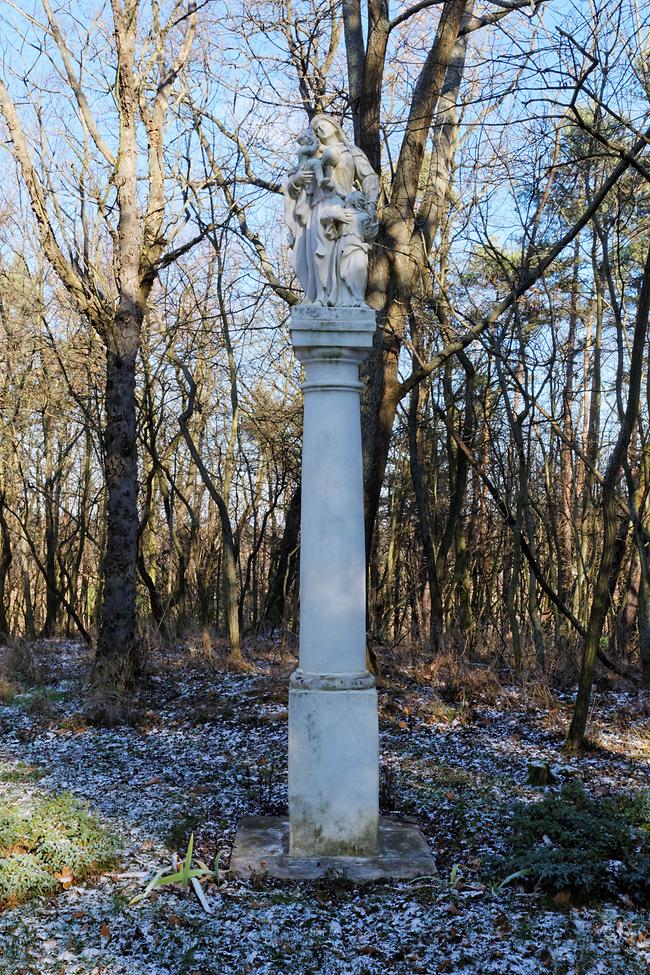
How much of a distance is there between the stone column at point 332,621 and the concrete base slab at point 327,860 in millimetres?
91

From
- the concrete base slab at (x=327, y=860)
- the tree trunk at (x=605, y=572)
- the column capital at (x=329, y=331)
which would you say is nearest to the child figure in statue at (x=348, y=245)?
the column capital at (x=329, y=331)

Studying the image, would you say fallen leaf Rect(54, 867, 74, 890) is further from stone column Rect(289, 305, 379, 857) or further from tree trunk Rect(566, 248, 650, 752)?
tree trunk Rect(566, 248, 650, 752)

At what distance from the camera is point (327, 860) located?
5.09 meters

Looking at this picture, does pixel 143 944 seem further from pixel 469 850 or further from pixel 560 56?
pixel 560 56

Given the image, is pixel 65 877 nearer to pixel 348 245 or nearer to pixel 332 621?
pixel 332 621

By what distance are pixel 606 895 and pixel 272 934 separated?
1697 mm

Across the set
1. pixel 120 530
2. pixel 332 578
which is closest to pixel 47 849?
pixel 332 578

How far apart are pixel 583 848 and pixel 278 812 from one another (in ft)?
6.90

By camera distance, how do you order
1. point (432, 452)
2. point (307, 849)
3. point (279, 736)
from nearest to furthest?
point (307, 849)
point (279, 736)
point (432, 452)

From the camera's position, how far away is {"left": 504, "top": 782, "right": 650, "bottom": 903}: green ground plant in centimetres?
455

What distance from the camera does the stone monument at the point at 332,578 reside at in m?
5.13

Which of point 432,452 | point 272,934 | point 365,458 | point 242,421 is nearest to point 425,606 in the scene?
point 432,452

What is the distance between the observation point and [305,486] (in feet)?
17.6

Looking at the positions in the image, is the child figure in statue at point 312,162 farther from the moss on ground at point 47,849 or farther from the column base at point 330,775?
the moss on ground at point 47,849
